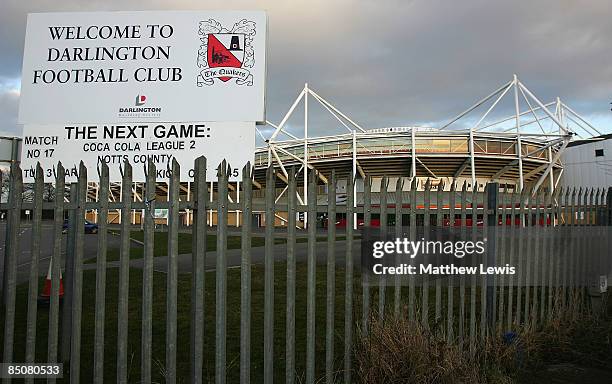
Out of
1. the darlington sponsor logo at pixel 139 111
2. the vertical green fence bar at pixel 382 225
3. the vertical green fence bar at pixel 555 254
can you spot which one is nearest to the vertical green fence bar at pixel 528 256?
the vertical green fence bar at pixel 555 254

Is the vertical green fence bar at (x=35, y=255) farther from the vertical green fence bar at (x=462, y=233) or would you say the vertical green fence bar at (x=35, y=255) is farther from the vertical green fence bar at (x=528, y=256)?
the vertical green fence bar at (x=528, y=256)

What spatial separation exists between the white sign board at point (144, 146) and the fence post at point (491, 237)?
234 cm

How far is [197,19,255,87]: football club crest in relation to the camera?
4.41 meters

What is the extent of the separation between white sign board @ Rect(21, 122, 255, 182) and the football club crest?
1.42 feet

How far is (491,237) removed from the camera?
4527mm

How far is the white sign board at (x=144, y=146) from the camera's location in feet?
14.5

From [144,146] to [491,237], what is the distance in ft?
11.3

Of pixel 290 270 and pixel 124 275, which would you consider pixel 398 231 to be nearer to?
pixel 290 270

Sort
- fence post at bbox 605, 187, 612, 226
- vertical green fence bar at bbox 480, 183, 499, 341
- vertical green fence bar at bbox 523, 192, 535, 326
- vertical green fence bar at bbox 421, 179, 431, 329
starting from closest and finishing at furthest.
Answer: vertical green fence bar at bbox 421, 179, 431, 329, vertical green fence bar at bbox 480, 183, 499, 341, vertical green fence bar at bbox 523, 192, 535, 326, fence post at bbox 605, 187, 612, 226

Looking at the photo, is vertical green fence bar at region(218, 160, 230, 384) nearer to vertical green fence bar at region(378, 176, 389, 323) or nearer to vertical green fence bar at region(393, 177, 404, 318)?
vertical green fence bar at region(378, 176, 389, 323)

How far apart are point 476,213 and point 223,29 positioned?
298 centimetres

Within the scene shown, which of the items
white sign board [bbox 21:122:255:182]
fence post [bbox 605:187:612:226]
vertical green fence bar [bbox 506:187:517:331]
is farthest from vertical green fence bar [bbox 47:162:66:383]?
fence post [bbox 605:187:612:226]

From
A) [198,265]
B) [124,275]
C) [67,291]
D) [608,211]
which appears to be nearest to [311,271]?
[198,265]

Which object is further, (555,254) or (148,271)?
(555,254)
